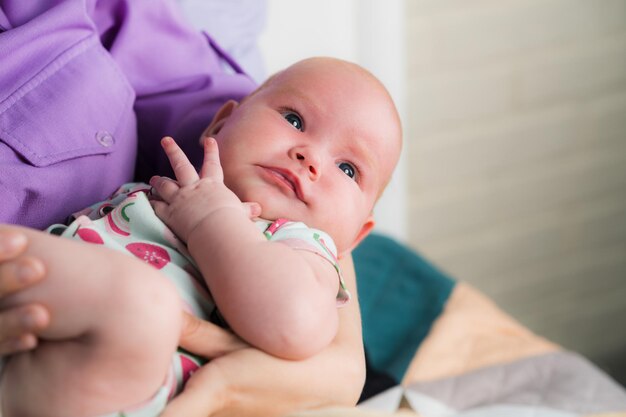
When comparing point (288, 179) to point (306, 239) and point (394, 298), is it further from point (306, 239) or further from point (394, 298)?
point (394, 298)

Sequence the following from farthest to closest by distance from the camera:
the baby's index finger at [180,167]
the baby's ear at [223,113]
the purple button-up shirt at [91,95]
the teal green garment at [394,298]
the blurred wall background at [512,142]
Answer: the blurred wall background at [512,142] → the teal green garment at [394,298] → the baby's ear at [223,113] → the purple button-up shirt at [91,95] → the baby's index finger at [180,167]

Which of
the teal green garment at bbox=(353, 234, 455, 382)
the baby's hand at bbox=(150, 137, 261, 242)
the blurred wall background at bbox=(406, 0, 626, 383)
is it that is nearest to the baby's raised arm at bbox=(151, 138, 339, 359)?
the baby's hand at bbox=(150, 137, 261, 242)

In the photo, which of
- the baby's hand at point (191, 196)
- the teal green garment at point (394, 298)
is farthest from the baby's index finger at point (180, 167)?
the teal green garment at point (394, 298)

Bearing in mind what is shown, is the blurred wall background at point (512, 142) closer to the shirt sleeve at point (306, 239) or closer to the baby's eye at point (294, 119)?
the baby's eye at point (294, 119)

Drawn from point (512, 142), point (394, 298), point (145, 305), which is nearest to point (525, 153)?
point (512, 142)

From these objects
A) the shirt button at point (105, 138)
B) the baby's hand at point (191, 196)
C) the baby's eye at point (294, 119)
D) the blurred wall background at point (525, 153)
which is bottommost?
the blurred wall background at point (525, 153)

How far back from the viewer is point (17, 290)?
2.36 feet

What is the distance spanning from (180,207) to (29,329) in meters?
0.23

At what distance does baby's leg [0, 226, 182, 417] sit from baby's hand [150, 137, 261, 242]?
0.45ft

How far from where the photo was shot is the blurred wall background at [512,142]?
212cm

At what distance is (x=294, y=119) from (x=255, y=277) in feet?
0.99

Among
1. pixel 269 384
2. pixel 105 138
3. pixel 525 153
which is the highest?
pixel 105 138

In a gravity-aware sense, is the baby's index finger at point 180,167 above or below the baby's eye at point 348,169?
above

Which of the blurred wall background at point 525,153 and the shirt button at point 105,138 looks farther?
the blurred wall background at point 525,153
